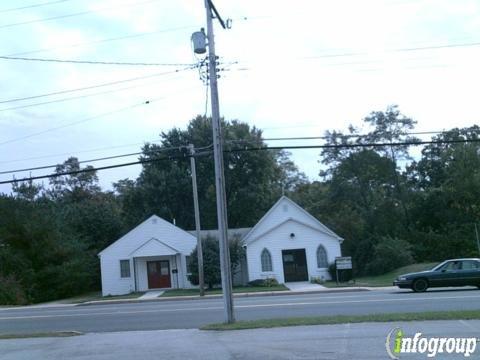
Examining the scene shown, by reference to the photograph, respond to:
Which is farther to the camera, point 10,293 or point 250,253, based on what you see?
point 250,253

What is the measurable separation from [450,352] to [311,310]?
9553mm

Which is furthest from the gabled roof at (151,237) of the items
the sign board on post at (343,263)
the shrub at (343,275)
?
the sign board on post at (343,263)

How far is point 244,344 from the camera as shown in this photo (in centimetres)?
1175

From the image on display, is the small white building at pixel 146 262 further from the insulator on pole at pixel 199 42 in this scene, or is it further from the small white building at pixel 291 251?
the insulator on pole at pixel 199 42

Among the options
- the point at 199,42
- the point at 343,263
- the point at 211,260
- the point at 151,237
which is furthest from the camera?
the point at 151,237

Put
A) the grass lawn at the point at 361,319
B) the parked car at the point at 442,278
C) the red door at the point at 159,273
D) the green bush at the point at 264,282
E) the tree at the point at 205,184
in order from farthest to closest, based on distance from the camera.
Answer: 1. the tree at the point at 205,184
2. the red door at the point at 159,273
3. the green bush at the point at 264,282
4. the parked car at the point at 442,278
5. the grass lawn at the point at 361,319

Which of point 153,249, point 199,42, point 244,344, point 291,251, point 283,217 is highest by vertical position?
point 199,42

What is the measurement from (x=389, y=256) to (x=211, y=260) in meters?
13.4

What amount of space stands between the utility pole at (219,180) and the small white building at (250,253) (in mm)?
24350

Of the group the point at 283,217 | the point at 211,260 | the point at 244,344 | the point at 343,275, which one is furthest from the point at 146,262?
the point at 244,344

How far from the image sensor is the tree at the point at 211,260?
124ft

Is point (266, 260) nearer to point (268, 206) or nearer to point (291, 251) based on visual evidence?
point (291, 251)

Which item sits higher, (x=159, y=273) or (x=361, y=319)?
(x=159, y=273)

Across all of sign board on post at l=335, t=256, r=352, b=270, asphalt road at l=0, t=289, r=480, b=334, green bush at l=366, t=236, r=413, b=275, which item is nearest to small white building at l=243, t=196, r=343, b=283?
green bush at l=366, t=236, r=413, b=275
